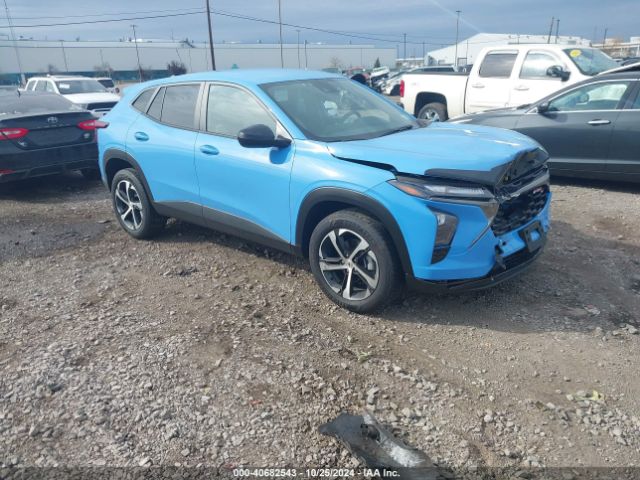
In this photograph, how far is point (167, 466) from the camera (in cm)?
259

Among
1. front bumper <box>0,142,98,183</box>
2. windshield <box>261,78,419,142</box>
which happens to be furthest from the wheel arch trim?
front bumper <box>0,142,98,183</box>

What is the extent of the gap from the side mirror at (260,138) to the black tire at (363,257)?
0.67m

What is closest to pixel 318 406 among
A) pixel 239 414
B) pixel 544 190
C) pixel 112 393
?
pixel 239 414

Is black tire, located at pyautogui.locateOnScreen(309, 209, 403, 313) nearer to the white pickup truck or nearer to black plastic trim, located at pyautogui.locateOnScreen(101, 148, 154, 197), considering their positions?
black plastic trim, located at pyautogui.locateOnScreen(101, 148, 154, 197)

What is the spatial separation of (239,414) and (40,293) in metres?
2.57

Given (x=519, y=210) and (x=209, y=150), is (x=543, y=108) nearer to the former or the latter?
(x=519, y=210)

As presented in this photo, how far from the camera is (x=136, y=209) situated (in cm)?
566

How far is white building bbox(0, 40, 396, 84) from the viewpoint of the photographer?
72188 millimetres

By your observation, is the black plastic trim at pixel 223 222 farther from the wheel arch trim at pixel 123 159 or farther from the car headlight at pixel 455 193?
the car headlight at pixel 455 193

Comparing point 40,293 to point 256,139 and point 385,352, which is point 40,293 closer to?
point 256,139

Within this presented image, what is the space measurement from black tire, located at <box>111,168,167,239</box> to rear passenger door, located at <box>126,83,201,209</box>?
0.23 metres

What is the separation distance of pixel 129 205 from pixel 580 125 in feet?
18.5

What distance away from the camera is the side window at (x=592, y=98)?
674 cm

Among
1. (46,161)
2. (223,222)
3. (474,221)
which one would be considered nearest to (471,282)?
(474,221)
